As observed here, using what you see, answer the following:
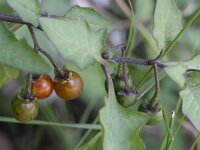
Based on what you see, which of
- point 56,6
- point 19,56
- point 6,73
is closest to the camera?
point 19,56

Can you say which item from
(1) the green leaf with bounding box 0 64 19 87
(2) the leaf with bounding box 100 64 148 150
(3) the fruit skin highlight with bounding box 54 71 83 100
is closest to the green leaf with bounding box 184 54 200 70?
(2) the leaf with bounding box 100 64 148 150

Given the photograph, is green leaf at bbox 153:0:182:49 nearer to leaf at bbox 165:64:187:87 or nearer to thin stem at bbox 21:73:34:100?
leaf at bbox 165:64:187:87

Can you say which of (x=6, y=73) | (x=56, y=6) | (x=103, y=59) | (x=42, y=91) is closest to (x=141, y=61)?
(x=103, y=59)

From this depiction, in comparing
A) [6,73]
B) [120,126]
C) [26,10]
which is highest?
[26,10]

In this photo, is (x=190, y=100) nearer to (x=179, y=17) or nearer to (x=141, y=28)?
(x=179, y=17)

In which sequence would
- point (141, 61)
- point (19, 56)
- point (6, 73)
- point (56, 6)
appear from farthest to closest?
point (56, 6), point (6, 73), point (141, 61), point (19, 56)

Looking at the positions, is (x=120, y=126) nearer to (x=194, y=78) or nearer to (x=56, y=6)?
(x=194, y=78)

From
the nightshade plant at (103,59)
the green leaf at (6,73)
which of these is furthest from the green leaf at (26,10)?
the green leaf at (6,73)
